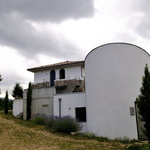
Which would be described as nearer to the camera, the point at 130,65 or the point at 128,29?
the point at 128,29

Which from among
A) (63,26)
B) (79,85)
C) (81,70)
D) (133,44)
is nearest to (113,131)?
(133,44)

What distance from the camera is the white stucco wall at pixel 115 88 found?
12.2 meters

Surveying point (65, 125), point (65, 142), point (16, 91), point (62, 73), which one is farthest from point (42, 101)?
point (16, 91)

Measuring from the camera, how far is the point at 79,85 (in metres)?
21.8

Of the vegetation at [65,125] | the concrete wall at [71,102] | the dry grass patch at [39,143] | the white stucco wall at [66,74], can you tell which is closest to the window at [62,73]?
the white stucco wall at [66,74]

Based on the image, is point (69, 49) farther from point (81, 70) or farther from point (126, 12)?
point (81, 70)

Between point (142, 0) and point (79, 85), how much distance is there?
1313 cm

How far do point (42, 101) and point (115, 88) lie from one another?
393 inches

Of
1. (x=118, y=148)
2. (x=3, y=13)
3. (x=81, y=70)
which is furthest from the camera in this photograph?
(x=81, y=70)

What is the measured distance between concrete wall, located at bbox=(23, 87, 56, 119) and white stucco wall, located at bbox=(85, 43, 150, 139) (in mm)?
6295

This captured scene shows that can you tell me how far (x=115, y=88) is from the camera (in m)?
12.7

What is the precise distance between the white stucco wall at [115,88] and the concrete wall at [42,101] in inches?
248

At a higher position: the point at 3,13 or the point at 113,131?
the point at 3,13

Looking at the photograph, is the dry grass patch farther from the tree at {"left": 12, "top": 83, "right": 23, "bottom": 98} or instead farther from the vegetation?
the tree at {"left": 12, "top": 83, "right": 23, "bottom": 98}
